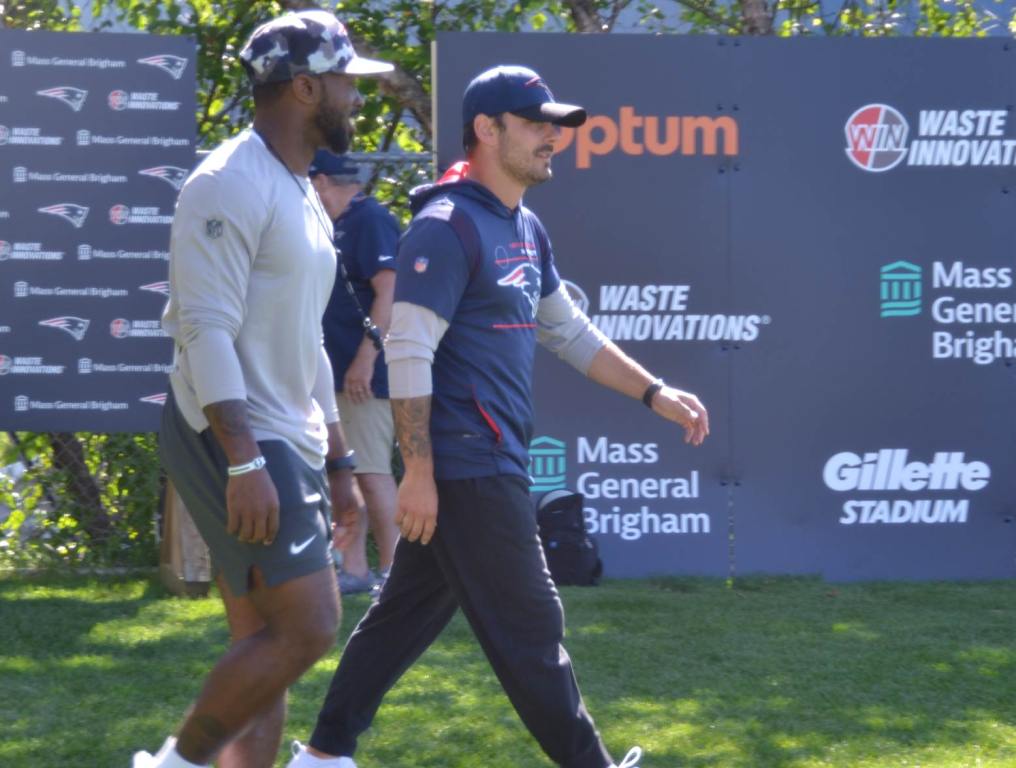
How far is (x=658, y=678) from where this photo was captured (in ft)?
19.4

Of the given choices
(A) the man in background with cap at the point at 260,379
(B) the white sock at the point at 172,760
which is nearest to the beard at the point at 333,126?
(A) the man in background with cap at the point at 260,379

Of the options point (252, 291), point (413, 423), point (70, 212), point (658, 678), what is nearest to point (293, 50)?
point (252, 291)

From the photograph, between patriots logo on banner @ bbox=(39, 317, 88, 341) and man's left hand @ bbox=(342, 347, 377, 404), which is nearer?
man's left hand @ bbox=(342, 347, 377, 404)

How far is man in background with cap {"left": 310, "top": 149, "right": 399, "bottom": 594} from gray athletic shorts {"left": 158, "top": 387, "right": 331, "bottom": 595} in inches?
127

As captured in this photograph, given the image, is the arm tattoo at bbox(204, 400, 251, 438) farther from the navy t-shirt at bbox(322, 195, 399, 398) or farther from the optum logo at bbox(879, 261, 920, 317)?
the optum logo at bbox(879, 261, 920, 317)

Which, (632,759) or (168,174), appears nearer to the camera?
(632,759)

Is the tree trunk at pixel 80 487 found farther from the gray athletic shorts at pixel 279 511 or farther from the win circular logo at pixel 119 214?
the gray athletic shorts at pixel 279 511

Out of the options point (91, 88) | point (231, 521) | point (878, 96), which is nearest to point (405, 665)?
point (231, 521)

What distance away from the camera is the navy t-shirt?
7.05 meters

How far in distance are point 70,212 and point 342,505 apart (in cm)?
375

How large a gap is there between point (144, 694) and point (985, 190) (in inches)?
185

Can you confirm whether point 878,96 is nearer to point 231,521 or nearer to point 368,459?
point 368,459

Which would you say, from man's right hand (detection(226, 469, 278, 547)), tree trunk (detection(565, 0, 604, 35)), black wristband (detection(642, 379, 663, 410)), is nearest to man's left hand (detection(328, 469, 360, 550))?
man's right hand (detection(226, 469, 278, 547))

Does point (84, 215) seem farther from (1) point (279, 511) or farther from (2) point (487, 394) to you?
(1) point (279, 511)
